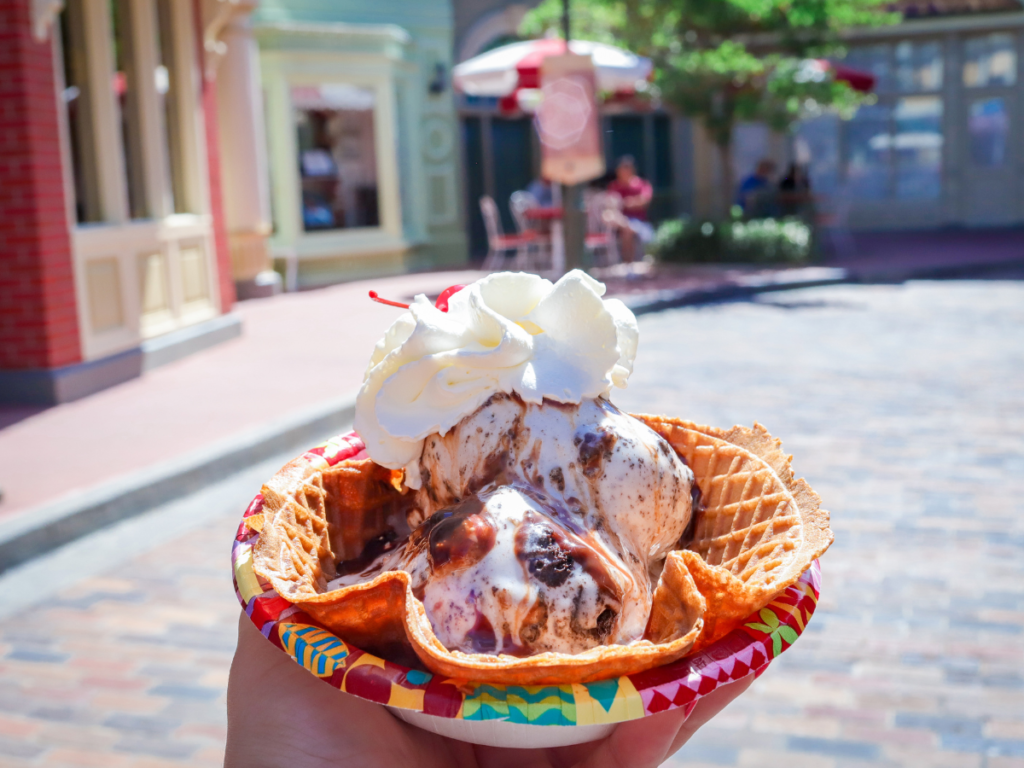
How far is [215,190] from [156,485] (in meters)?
6.38

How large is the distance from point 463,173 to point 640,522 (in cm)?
1755

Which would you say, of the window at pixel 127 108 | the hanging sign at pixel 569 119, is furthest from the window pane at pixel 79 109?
the hanging sign at pixel 569 119

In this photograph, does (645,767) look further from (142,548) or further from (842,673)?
(142,548)

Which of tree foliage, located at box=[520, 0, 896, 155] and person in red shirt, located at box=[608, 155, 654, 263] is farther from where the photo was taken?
person in red shirt, located at box=[608, 155, 654, 263]

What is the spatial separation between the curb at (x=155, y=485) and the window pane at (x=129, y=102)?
3.71 meters

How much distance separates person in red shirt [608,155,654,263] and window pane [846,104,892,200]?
8.57 metres

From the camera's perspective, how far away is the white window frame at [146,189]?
8078 mm

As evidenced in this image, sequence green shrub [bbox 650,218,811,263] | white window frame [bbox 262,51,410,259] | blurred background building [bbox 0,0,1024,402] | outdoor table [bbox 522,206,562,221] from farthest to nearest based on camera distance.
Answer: green shrub [bbox 650,218,811,263], outdoor table [bbox 522,206,562,221], white window frame [bbox 262,51,410,259], blurred background building [bbox 0,0,1024,402]

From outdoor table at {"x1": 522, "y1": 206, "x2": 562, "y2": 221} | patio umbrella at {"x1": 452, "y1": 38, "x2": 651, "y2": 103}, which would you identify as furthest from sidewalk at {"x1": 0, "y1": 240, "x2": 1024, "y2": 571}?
patio umbrella at {"x1": 452, "y1": 38, "x2": 651, "y2": 103}

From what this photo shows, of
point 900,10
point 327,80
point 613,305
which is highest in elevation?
point 900,10

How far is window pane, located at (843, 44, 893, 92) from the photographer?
22.5 m

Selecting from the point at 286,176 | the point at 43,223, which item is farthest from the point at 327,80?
the point at 43,223

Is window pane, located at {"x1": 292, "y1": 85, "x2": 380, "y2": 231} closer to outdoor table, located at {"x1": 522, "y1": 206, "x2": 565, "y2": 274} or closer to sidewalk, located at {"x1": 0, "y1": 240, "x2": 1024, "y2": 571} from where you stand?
outdoor table, located at {"x1": 522, "y1": 206, "x2": 565, "y2": 274}

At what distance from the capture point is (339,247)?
1588cm
